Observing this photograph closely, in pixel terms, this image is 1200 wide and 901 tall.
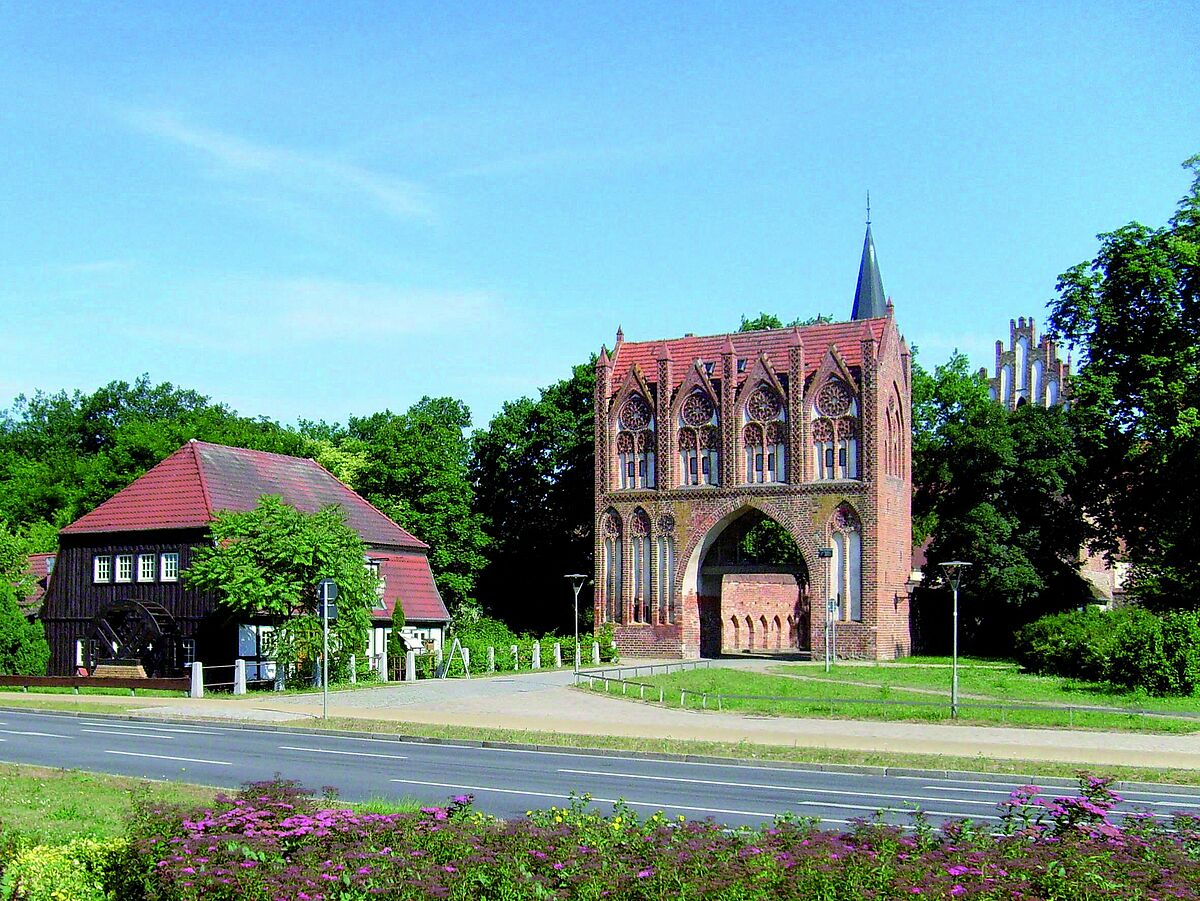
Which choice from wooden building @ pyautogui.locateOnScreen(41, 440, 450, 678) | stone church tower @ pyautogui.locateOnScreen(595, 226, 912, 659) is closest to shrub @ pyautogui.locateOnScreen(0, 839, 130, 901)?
wooden building @ pyautogui.locateOnScreen(41, 440, 450, 678)

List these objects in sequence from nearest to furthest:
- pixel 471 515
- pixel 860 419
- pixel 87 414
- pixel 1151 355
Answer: pixel 1151 355
pixel 860 419
pixel 471 515
pixel 87 414

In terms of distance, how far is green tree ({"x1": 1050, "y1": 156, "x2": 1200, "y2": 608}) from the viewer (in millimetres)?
40344

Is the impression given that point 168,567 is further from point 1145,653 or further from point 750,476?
point 1145,653

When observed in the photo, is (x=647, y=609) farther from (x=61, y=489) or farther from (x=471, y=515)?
(x=61, y=489)

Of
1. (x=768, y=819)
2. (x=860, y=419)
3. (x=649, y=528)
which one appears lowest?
(x=768, y=819)

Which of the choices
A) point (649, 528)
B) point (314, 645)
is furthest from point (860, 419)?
point (314, 645)

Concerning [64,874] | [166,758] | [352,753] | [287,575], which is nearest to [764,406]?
[287,575]

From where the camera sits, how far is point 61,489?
2950 inches

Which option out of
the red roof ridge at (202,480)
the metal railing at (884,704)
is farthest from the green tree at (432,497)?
the metal railing at (884,704)

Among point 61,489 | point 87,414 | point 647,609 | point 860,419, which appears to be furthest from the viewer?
point 87,414

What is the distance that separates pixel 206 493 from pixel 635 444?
22.4m

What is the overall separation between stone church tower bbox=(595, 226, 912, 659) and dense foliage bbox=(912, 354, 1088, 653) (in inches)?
100

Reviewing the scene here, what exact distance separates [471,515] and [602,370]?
10.9 m

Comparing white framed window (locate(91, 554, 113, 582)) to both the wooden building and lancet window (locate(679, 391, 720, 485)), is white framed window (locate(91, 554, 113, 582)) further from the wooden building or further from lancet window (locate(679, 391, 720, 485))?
lancet window (locate(679, 391, 720, 485))
